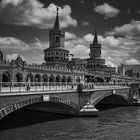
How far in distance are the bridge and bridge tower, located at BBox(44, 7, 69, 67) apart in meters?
39.0

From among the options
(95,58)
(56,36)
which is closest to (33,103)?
(56,36)

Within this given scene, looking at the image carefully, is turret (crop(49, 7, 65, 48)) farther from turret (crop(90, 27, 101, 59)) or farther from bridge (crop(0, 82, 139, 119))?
bridge (crop(0, 82, 139, 119))

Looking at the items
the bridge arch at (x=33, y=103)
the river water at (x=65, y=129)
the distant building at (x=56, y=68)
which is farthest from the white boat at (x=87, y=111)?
the distant building at (x=56, y=68)

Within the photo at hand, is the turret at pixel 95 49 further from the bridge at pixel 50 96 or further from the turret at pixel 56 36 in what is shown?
the bridge at pixel 50 96

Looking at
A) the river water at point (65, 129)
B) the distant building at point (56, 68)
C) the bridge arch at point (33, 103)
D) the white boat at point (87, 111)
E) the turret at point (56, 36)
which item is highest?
the turret at point (56, 36)

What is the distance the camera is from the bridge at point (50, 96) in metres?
28.0

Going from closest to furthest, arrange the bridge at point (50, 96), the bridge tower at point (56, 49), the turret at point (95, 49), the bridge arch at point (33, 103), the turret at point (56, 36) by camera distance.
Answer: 1. the bridge arch at point (33, 103)
2. the bridge at point (50, 96)
3. the bridge tower at point (56, 49)
4. the turret at point (56, 36)
5. the turret at point (95, 49)

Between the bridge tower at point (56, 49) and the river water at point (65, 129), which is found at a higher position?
the bridge tower at point (56, 49)

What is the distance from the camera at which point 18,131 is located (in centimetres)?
2973

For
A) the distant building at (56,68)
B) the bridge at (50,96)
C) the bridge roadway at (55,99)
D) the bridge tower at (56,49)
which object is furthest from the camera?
the bridge tower at (56,49)

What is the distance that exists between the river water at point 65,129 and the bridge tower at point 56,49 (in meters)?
57.0

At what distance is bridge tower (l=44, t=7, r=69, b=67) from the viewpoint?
9538cm

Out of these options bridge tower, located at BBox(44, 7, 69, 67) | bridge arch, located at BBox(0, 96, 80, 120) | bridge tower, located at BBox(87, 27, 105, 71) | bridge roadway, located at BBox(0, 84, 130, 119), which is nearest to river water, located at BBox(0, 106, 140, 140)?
bridge arch, located at BBox(0, 96, 80, 120)

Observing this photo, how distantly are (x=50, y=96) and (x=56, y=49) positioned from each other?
61646 millimetres
